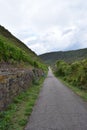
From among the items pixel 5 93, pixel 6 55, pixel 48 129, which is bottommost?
pixel 48 129

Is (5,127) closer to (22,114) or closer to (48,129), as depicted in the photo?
(48,129)

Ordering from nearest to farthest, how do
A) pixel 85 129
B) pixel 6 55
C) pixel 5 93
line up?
1. pixel 85 129
2. pixel 5 93
3. pixel 6 55

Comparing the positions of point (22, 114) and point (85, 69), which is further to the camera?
point (85, 69)

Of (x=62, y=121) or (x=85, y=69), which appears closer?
(x=62, y=121)

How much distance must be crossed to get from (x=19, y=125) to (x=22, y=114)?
2220 mm

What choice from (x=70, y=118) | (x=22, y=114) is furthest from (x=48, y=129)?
(x=22, y=114)

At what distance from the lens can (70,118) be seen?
1148 centimetres

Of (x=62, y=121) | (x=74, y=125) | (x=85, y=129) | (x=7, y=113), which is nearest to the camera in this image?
(x=85, y=129)

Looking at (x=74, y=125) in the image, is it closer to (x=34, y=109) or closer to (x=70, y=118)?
(x=70, y=118)

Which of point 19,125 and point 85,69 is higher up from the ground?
point 85,69

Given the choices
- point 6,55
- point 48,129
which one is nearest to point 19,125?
point 48,129

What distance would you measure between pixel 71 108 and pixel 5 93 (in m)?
3.57

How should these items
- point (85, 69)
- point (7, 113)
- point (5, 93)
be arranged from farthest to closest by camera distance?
point (85, 69)
point (5, 93)
point (7, 113)

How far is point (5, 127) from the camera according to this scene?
10078mm
